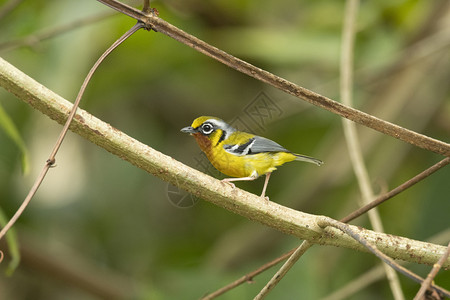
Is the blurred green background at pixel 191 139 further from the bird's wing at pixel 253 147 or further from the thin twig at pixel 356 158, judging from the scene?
the bird's wing at pixel 253 147

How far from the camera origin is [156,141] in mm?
2365

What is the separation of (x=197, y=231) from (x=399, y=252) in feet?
4.84

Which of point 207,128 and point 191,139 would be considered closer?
point 207,128

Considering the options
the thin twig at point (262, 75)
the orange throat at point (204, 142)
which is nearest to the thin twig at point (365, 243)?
the thin twig at point (262, 75)

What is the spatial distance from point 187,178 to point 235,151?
0.24 m

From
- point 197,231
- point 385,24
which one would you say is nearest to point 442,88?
point 385,24

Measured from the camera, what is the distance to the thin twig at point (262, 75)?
794mm

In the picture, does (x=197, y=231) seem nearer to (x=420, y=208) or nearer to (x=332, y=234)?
(x=420, y=208)

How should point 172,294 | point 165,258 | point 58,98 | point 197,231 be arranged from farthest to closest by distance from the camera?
point 197,231 < point 165,258 < point 172,294 < point 58,98

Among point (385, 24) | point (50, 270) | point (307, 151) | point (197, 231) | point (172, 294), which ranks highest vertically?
point (385, 24)

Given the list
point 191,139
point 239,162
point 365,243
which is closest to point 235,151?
point 239,162

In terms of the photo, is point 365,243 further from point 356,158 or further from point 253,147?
point 356,158

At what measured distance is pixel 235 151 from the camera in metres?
1.10

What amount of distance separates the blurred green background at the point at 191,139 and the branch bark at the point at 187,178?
0.98m
